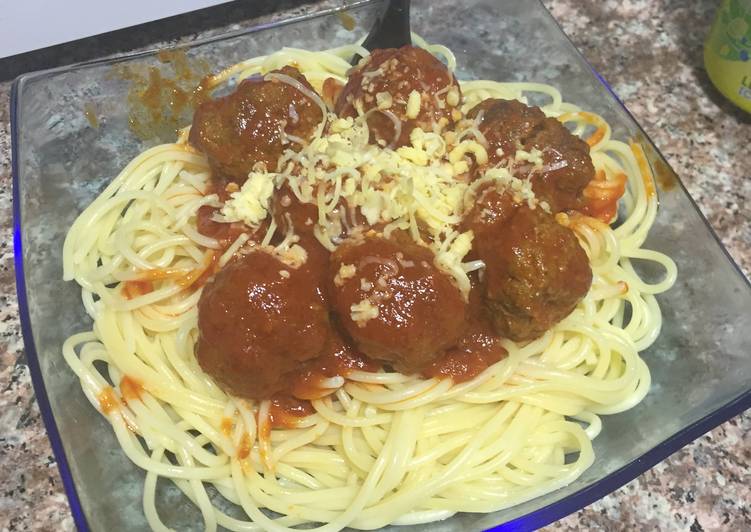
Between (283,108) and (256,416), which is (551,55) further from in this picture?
(256,416)

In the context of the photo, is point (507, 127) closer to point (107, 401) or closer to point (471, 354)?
point (471, 354)

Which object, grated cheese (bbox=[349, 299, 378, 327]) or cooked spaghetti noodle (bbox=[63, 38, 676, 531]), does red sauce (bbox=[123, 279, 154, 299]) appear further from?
grated cheese (bbox=[349, 299, 378, 327])

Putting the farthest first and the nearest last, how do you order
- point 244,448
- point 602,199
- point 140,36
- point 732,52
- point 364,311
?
point 140,36, point 732,52, point 602,199, point 244,448, point 364,311

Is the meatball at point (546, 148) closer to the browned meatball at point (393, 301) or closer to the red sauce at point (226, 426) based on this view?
the browned meatball at point (393, 301)

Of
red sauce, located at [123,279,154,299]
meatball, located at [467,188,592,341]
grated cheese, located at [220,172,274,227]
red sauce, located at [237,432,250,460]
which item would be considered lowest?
red sauce, located at [237,432,250,460]

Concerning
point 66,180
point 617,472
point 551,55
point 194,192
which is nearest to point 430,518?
point 617,472

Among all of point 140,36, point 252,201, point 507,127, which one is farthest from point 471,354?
point 140,36

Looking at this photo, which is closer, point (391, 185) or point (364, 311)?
point (364, 311)

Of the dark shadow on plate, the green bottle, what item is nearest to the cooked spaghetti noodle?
the green bottle
